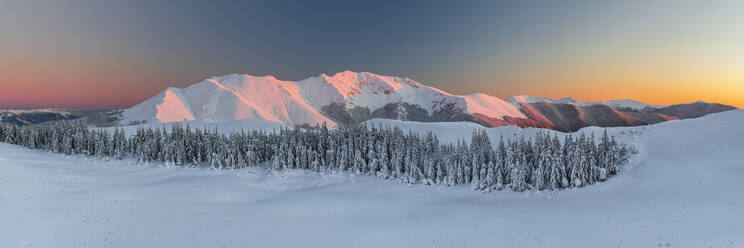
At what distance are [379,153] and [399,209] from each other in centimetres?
2547

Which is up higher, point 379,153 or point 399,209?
point 379,153

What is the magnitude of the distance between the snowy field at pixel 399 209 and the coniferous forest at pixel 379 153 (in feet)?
10.8

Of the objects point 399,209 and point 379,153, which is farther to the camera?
point 379,153

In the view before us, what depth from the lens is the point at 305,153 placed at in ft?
224

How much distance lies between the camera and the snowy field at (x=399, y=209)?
1049 inches

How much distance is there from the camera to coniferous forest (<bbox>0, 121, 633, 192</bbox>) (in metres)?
46.4

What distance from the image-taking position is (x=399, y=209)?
4078cm

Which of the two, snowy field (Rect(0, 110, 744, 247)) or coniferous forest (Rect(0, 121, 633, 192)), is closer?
snowy field (Rect(0, 110, 744, 247))

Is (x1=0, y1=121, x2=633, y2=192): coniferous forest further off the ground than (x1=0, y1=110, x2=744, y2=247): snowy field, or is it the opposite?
(x1=0, y1=121, x2=633, y2=192): coniferous forest

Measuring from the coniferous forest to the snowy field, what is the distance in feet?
10.8

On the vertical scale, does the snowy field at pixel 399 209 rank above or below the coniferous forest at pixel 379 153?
below

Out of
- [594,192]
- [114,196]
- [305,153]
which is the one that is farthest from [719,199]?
[114,196]

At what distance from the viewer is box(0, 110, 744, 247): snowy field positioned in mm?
26656

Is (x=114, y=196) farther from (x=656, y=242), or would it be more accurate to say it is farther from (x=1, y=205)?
(x=656, y=242)
